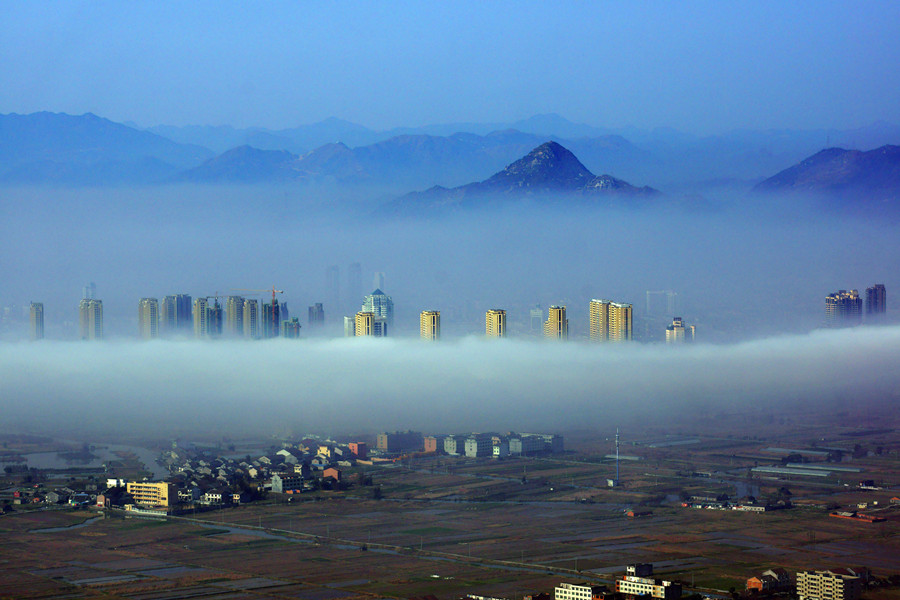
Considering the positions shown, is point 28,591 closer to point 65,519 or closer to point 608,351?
point 65,519

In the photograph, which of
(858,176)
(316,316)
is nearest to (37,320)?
Answer: (316,316)

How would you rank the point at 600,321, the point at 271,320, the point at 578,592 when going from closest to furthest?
the point at 578,592 < the point at 600,321 < the point at 271,320

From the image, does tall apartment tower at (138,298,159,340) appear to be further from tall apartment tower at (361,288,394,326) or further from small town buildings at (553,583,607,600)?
small town buildings at (553,583,607,600)

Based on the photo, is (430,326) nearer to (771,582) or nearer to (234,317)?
(234,317)

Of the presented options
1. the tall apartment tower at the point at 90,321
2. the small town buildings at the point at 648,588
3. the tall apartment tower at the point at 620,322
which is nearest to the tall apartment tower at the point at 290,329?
the tall apartment tower at the point at 90,321

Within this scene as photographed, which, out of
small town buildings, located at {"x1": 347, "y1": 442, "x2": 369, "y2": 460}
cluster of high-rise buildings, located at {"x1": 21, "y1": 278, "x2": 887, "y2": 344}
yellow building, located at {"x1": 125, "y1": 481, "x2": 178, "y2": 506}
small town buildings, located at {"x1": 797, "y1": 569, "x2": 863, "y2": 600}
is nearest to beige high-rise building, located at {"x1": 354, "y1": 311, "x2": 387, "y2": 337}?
cluster of high-rise buildings, located at {"x1": 21, "y1": 278, "x2": 887, "y2": 344}

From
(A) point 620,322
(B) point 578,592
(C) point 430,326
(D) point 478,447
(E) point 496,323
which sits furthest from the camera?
(E) point 496,323

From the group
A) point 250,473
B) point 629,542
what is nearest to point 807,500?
point 629,542
